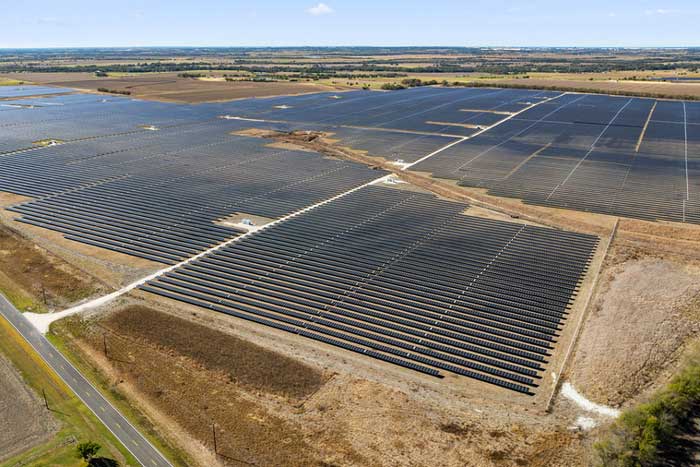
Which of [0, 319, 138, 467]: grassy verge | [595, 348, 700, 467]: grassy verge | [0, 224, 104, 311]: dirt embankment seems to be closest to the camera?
[595, 348, 700, 467]: grassy verge

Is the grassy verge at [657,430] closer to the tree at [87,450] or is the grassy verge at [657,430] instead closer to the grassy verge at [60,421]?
the grassy verge at [60,421]

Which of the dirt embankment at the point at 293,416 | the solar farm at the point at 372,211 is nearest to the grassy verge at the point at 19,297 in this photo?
the dirt embankment at the point at 293,416

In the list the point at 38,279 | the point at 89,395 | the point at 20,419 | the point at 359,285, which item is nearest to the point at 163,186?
the point at 38,279

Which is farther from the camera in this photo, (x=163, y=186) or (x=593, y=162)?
(x=593, y=162)

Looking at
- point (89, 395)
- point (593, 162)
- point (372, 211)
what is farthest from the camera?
point (593, 162)

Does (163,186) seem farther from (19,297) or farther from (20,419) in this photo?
(20,419)

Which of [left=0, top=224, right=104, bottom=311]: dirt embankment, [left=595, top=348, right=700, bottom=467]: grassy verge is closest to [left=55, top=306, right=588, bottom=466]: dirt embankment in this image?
[left=595, top=348, right=700, bottom=467]: grassy verge

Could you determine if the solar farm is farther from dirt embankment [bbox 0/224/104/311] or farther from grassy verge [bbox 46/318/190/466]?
grassy verge [bbox 46/318/190/466]
